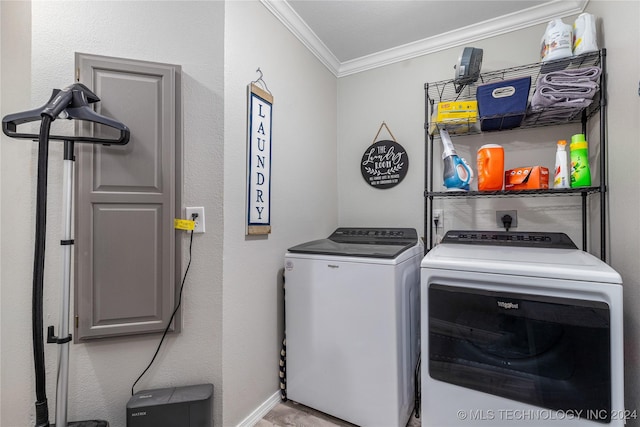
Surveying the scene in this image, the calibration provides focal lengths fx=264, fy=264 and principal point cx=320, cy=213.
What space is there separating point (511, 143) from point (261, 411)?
2312 millimetres

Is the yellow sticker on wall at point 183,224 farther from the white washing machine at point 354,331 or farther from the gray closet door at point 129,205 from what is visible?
the white washing machine at point 354,331

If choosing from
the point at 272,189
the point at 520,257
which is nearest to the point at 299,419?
the point at 272,189

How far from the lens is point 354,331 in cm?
144

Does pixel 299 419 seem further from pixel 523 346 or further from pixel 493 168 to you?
pixel 493 168

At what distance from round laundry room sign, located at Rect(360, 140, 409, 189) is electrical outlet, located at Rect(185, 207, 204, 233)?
143 cm

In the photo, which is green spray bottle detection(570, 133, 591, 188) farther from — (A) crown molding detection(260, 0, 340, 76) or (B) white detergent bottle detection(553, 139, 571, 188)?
(A) crown molding detection(260, 0, 340, 76)

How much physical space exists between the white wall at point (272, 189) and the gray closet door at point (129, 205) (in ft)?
0.84

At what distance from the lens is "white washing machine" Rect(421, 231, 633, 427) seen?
959 mm

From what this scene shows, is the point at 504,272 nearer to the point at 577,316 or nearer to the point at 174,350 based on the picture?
the point at 577,316

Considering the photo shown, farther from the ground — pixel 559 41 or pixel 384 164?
pixel 559 41

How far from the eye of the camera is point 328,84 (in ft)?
7.50

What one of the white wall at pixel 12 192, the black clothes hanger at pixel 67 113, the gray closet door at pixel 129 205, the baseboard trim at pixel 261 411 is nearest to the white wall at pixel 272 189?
the baseboard trim at pixel 261 411

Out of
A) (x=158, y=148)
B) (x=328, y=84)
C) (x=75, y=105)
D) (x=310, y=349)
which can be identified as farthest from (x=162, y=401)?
(x=328, y=84)

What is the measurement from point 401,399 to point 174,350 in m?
1.17
